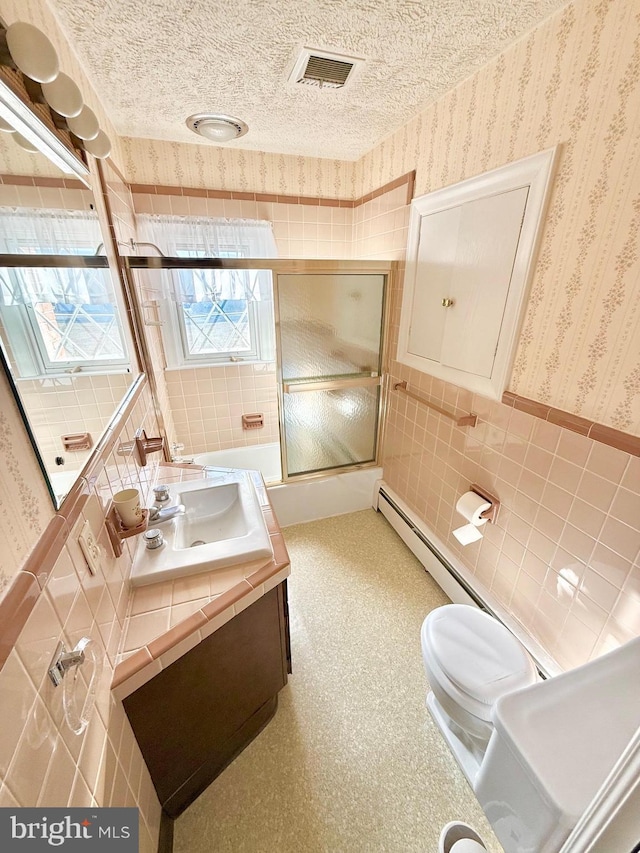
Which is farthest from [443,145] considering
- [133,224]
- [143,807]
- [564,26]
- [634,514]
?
[143,807]

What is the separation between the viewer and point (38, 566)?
0.55 meters

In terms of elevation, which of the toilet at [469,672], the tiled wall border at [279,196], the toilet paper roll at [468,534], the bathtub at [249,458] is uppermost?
the tiled wall border at [279,196]

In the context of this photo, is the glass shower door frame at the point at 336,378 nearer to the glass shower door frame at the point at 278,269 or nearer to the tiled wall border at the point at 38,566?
the glass shower door frame at the point at 278,269

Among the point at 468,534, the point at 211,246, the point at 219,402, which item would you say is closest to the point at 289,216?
→ the point at 211,246

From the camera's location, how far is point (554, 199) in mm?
1129

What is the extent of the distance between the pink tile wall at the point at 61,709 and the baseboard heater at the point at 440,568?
4.68ft

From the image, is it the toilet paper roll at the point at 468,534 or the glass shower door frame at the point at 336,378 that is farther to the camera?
the glass shower door frame at the point at 336,378

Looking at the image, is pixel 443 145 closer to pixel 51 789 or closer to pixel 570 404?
pixel 570 404

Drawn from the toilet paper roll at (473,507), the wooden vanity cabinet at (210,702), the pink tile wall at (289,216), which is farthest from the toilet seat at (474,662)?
the pink tile wall at (289,216)

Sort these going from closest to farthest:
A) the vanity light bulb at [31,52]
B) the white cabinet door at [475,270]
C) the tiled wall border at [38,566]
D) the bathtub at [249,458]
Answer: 1. the tiled wall border at [38,566]
2. the vanity light bulb at [31,52]
3. the white cabinet door at [475,270]
4. the bathtub at [249,458]

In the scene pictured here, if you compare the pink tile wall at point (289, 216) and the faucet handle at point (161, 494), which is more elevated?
the pink tile wall at point (289, 216)

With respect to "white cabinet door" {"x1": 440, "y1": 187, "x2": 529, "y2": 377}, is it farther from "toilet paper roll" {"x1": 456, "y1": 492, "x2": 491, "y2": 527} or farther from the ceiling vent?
the ceiling vent

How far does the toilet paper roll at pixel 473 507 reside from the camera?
4.93ft

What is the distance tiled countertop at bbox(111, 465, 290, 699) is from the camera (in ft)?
2.75
